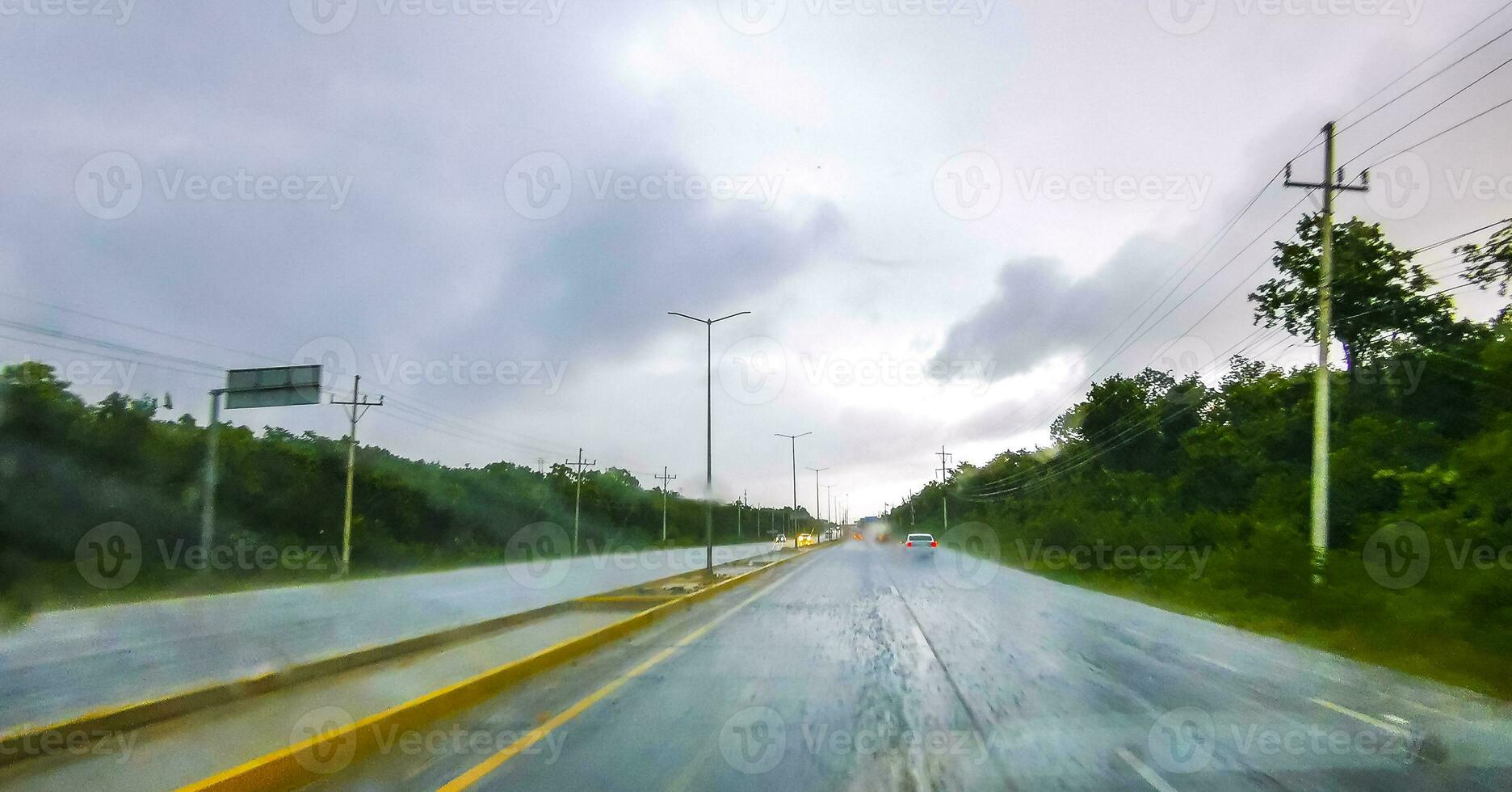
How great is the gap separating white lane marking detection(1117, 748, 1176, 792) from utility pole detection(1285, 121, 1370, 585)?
1523cm

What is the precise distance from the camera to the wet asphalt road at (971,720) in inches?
281

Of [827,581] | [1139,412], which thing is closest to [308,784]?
[827,581]

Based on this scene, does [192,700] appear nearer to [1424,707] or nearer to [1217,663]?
[1424,707]

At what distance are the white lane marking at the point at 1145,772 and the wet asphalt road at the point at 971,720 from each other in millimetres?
25

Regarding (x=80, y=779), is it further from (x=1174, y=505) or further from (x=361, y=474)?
(x=361, y=474)

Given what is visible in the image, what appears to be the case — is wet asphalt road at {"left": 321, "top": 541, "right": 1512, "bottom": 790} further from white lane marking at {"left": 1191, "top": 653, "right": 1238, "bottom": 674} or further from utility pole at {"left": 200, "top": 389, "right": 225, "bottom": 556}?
utility pole at {"left": 200, "top": 389, "right": 225, "bottom": 556}

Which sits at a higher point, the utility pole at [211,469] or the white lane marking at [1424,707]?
the utility pole at [211,469]

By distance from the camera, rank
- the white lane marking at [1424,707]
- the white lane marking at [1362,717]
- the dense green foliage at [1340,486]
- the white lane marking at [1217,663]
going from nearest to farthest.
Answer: the white lane marking at [1362,717] → the white lane marking at [1424,707] → the white lane marking at [1217,663] → the dense green foliage at [1340,486]

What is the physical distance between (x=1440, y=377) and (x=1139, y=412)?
34.0m

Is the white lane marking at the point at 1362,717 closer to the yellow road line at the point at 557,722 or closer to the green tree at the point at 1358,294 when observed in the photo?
the yellow road line at the point at 557,722

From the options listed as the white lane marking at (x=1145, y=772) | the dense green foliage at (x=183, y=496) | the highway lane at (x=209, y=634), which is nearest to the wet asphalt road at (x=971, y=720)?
the white lane marking at (x=1145, y=772)

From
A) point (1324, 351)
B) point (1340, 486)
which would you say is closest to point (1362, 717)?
point (1324, 351)

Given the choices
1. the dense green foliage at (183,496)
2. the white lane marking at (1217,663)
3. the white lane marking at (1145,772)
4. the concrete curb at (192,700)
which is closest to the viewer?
the white lane marking at (1145,772)

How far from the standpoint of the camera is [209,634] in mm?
17656
